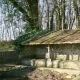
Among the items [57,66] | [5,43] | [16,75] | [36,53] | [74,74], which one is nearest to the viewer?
[74,74]

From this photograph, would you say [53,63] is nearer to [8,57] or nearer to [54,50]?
[54,50]

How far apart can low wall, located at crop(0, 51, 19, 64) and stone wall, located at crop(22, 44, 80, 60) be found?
242 centimetres

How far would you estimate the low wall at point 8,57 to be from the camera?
23783 mm

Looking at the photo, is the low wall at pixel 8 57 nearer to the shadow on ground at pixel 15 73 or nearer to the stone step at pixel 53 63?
the stone step at pixel 53 63

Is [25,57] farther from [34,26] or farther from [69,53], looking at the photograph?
[34,26]

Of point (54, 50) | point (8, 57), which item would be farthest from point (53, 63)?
point (8, 57)

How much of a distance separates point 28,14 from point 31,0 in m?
1.89

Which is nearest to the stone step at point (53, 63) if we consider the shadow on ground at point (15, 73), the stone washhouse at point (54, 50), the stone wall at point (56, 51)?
the stone washhouse at point (54, 50)

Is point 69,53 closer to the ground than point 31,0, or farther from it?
closer to the ground

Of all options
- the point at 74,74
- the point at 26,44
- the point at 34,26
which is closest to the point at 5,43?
the point at 34,26

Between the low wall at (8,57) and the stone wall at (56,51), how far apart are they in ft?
7.93

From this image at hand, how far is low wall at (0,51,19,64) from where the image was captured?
78.0ft

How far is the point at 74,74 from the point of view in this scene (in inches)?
648

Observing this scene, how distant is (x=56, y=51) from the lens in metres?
20.8
